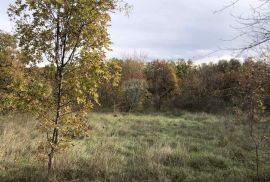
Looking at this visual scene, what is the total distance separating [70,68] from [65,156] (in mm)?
3068

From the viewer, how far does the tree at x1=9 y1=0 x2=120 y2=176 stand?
266 inches

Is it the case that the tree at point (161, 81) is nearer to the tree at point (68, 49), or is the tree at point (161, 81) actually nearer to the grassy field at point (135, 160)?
the grassy field at point (135, 160)

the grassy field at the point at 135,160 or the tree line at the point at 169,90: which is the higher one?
the tree line at the point at 169,90

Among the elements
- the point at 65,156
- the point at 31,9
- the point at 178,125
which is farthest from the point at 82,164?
the point at 178,125

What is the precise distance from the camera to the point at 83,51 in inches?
273

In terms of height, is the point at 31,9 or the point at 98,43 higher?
the point at 31,9

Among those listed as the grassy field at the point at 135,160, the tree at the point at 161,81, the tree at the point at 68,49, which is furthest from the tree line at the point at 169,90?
the tree at the point at 68,49

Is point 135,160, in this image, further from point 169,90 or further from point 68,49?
point 169,90

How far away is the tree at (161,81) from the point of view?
3741 cm

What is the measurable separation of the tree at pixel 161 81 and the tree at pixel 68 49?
29.4m

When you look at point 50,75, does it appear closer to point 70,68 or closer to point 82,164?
point 70,68

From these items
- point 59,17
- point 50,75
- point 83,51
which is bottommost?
point 50,75

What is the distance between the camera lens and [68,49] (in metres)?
7.14

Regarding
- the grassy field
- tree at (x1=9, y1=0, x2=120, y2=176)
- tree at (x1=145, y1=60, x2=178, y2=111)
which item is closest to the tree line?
tree at (x1=145, y1=60, x2=178, y2=111)
